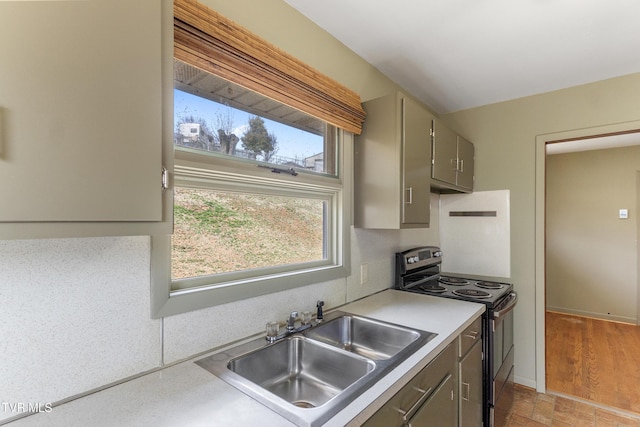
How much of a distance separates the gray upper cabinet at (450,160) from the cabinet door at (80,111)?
1807mm

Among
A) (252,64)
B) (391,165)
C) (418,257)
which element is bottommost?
(418,257)

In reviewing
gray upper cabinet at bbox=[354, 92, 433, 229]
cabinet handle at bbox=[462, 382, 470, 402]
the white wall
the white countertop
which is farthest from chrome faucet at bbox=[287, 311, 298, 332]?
cabinet handle at bbox=[462, 382, 470, 402]

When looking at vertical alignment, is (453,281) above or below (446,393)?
above

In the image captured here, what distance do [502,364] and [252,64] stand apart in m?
2.43

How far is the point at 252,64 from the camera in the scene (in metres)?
1.24

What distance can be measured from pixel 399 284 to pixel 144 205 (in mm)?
1932

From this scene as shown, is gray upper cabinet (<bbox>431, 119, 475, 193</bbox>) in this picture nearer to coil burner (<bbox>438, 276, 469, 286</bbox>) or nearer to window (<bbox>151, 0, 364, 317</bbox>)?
window (<bbox>151, 0, 364, 317</bbox>)

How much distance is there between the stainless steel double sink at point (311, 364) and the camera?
1036mm

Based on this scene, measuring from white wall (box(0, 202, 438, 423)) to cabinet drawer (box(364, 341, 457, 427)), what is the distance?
668 millimetres

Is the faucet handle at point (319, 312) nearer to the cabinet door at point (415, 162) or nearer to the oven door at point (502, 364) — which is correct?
the cabinet door at point (415, 162)

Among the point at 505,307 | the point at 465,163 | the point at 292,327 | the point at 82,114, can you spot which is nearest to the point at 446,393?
the point at 292,327

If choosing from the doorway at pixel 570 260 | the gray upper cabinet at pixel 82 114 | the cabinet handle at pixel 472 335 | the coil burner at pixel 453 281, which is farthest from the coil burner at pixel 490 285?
the gray upper cabinet at pixel 82 114

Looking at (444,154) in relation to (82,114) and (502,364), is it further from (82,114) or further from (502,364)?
(82,114)

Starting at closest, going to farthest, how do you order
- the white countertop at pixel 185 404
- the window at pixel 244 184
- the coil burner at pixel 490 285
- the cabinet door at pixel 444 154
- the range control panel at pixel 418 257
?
1. the white countertop at pixel 185 404
2. the window at pixel 244 184
3. the cabinet door at pixel 444 154
4. the range control panel at pixel 418 257
5. the coil burner at pixel 490 285
